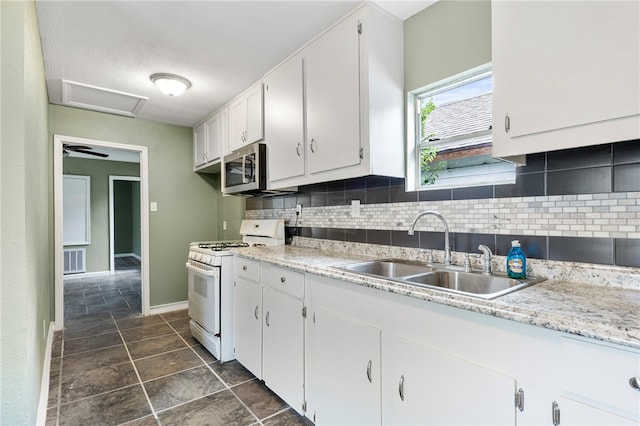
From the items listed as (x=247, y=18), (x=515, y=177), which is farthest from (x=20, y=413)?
(x=515, y=177)

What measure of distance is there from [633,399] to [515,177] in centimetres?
100

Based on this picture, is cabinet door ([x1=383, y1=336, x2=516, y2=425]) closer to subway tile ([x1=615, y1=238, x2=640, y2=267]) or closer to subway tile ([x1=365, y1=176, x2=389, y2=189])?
subway tile ([x1=615, y1=238, x2=640, y2=267])

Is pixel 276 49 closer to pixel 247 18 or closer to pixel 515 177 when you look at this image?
pixel 247 18

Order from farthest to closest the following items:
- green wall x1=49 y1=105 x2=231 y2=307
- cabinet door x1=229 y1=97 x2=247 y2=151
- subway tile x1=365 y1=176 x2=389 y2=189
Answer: green wall x1=49 y1=105 x2=231 y2=307
cabinet door x1=229 y1=97 x2=247 y2=151
subway tile x1=365 y1=176 x2=389 y2=189

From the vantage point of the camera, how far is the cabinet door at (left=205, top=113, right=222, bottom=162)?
3500 mm

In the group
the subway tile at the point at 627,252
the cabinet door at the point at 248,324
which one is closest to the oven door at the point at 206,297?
the cabinet door at the point at 248,324

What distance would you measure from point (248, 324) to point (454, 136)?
1.85 meters

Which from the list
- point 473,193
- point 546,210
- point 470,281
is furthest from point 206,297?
point 546,210

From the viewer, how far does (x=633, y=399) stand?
0.74 metres

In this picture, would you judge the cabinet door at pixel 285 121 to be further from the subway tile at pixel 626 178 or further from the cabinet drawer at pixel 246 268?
the subway tile at pixel 626 178

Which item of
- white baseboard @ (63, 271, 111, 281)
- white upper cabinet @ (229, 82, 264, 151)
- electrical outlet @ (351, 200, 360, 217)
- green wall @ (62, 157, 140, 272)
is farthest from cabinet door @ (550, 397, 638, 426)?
green wall @ (62, 157, 140, 272)

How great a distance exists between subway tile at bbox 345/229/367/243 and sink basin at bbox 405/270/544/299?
2.24 ft

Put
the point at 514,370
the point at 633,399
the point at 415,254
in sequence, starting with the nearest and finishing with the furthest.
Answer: the point at 633,399, the point at 514,370, the point at 415,254

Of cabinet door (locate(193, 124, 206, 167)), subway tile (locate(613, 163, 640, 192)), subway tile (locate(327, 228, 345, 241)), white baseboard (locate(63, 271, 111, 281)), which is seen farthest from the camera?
white baseboard (locate(63, 271, 111, 281))
